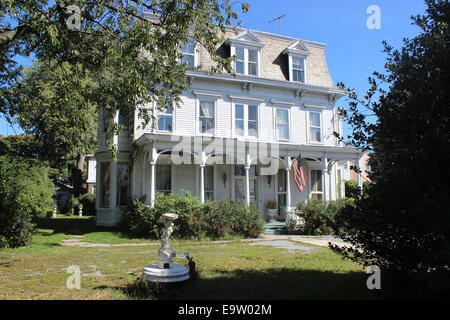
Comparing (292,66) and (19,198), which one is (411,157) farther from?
(292,66)

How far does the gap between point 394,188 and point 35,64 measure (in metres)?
25.4

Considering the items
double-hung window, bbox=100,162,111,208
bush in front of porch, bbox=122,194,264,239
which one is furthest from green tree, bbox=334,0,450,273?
double-hung window, bbox=100,162,111,208

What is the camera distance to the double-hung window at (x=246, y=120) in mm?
19375

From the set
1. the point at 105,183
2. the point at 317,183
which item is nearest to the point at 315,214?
the point at 317,183

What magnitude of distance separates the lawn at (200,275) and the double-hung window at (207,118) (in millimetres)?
7976

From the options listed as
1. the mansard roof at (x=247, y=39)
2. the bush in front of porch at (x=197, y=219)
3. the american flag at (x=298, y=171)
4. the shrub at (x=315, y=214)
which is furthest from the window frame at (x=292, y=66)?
the bush in front of porch at (x=197, y=219)

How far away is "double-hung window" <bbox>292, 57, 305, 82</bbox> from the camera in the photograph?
20931 millimetres

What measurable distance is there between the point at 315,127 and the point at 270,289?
16116 mm

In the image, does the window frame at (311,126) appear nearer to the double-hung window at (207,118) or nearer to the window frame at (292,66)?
the window frame at (292,66)

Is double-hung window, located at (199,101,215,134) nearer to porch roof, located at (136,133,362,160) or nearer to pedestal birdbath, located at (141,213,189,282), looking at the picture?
porch roof, located at (136,133,362,160)

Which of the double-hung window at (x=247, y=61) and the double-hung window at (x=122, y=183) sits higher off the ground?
the double-hung window at (x=247, y=61)

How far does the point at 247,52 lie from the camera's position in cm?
1975

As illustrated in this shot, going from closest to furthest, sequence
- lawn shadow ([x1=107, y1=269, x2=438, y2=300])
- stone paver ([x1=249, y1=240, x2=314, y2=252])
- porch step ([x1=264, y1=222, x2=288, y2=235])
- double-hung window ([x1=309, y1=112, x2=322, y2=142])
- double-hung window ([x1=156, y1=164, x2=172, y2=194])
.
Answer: lawn shadow ([x1=107, y1=269, x2=438, y2=300]), stone paver ([x1=249, y1=240, x2=314, y2=252]), porch step ([x1=264, y1=222, x2=288, y2=235]), double-hung window ([x1=156, y1=164, x2=172, y2=194]), double-hung window ([x1=309, y1=112, x2=322, y2=142])

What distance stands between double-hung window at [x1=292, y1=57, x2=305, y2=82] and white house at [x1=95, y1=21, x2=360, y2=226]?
0.06 meters
